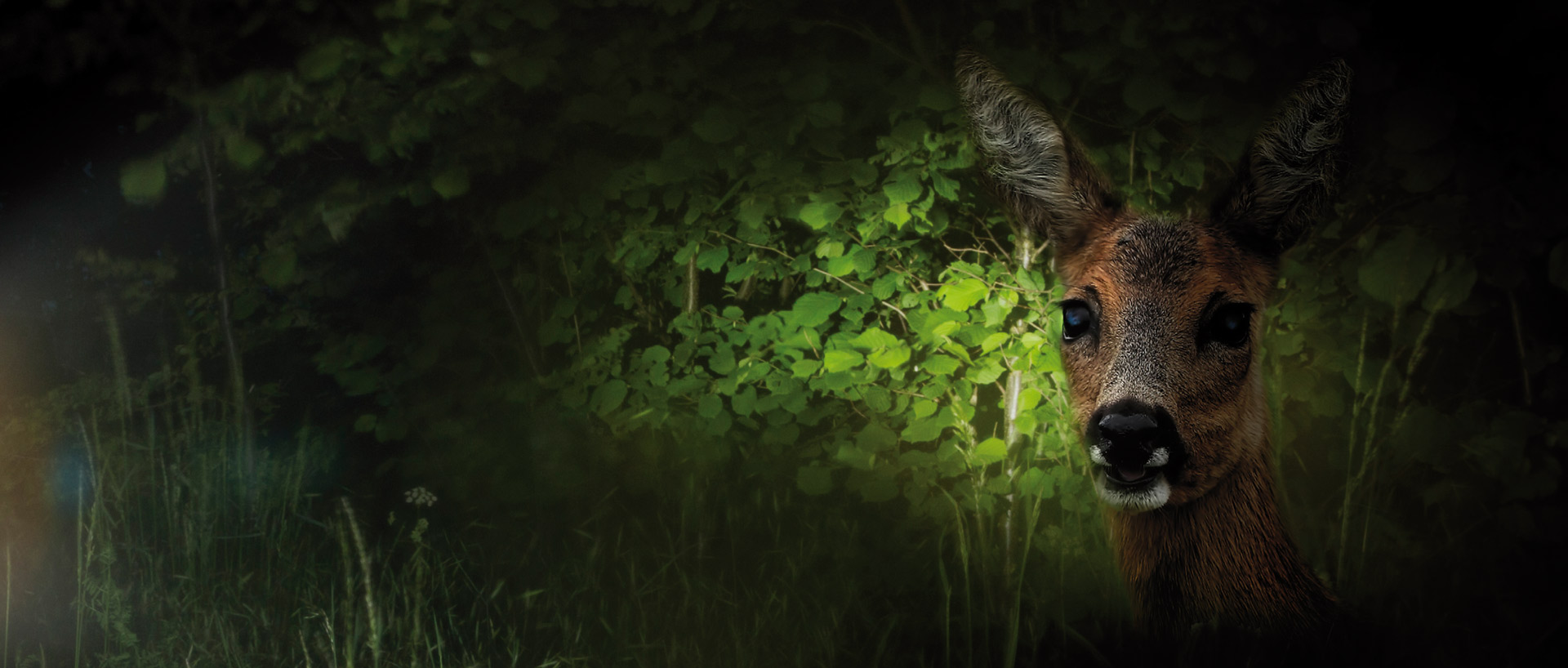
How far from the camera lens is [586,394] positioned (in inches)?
143

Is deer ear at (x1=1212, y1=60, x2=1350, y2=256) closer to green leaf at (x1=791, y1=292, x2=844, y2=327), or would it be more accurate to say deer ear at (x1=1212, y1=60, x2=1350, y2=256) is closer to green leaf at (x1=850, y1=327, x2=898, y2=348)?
green leaf at (x1=850, y1=327, x2=898, y2=348)

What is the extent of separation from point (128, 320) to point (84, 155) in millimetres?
849

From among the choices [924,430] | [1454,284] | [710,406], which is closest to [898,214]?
[924,430]

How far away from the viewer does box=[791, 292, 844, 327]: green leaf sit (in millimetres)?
2805

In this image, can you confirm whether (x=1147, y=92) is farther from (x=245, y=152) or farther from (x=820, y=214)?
(x=245, y=152)

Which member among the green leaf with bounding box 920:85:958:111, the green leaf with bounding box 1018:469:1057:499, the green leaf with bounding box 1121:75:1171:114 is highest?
the green leaf with bounding box 920:85:958:111

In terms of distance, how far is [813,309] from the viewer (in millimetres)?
2812

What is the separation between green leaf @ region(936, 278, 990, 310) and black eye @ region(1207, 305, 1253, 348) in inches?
24.3

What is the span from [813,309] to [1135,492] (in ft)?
3.76

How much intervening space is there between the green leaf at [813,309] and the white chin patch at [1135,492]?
106 centimetres

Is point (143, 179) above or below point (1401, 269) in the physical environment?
above

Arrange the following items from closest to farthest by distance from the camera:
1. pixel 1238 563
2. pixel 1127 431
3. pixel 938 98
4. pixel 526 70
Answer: pixel 1127 431
pixel 1238 563
pixel 938 98
pixel 526 70

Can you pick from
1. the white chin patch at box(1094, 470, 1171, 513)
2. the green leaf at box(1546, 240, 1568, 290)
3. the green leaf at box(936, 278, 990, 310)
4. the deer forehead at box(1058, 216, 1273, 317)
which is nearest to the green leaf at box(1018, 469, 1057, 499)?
the green leaf at box(936, 278, 990, 310)

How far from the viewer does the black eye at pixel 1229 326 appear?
2111 millimetres
